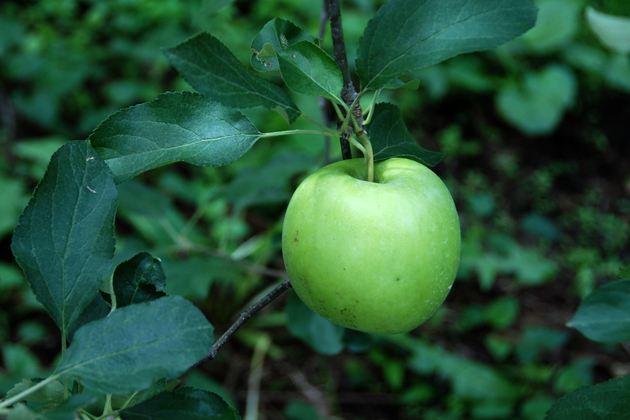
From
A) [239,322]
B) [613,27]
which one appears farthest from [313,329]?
[613,27]

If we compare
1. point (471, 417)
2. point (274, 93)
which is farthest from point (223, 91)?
point (471, 417)

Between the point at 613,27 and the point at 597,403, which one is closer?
the point at 597,403

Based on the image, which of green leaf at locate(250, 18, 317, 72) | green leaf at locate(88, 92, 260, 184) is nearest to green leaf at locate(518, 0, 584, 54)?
green leaf at locate(250, 18, 317, 72)

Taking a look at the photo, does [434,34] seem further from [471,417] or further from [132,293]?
[471,417]

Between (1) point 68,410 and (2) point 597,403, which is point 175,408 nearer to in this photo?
(1) point 68,410

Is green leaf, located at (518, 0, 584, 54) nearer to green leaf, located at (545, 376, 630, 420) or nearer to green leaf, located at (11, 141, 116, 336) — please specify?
green leaf, located at (545, 376, 630, 420)

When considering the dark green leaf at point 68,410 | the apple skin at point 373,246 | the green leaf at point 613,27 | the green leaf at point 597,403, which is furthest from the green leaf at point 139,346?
the green leaf at point 613,27
